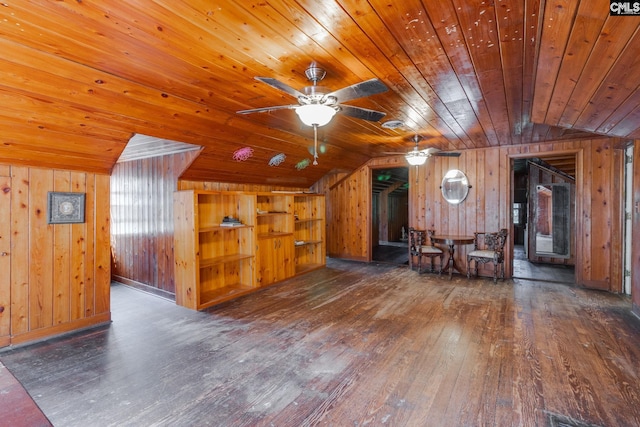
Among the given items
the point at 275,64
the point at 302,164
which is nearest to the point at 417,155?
the point at 302,164

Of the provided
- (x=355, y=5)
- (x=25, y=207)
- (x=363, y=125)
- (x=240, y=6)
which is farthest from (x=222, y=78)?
(x=25, y=207)

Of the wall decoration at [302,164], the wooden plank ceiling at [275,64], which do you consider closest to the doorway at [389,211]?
the wall decoration at [302,164]

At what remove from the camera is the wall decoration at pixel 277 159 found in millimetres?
5043

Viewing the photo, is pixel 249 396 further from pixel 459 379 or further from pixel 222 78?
pixel 222 78

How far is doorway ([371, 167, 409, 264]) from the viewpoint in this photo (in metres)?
9.28

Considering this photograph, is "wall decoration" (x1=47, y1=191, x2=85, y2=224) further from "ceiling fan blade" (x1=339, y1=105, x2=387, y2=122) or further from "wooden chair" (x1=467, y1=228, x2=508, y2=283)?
"wooden chair" (x1=467, y1=228, x2=508, y2=283)

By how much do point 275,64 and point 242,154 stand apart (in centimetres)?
232

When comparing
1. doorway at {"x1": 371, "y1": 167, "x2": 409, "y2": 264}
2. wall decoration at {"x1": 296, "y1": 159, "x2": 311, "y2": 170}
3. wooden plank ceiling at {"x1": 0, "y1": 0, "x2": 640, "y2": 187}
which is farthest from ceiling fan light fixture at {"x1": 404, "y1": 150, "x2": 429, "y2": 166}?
doorway at {"x1": 371, "y1": 167, "x2": 409, "y2": 264}

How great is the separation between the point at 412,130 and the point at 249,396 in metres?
3.72

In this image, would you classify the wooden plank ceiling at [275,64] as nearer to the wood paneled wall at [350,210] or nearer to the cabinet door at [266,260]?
the cabinet door at [266,260]

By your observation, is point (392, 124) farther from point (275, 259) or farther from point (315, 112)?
point (275, 259)

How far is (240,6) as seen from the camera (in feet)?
5.45

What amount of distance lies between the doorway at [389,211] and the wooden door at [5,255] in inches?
293

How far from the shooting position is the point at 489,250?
561 centimetres
